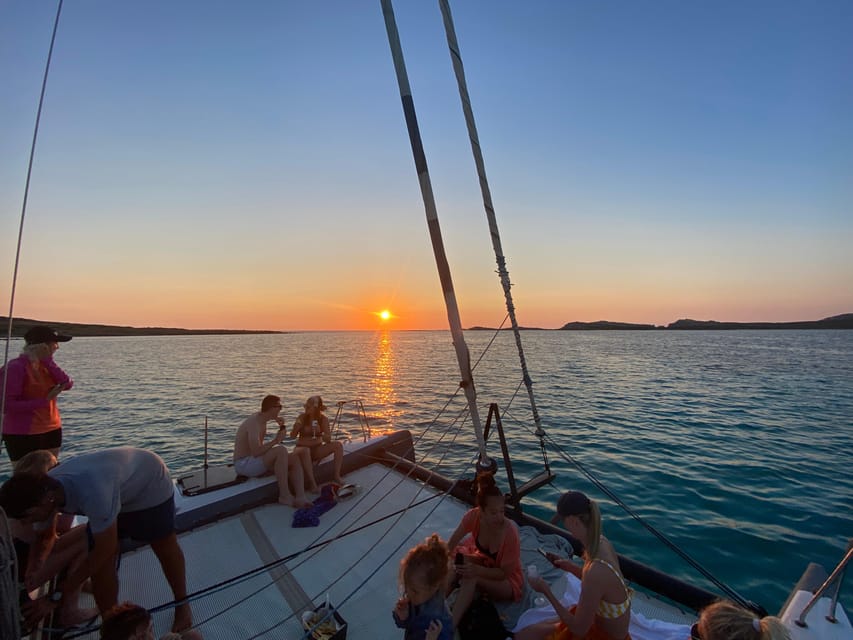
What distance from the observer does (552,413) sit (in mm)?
15625

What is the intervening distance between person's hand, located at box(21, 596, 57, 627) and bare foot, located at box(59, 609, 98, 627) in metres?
0.13

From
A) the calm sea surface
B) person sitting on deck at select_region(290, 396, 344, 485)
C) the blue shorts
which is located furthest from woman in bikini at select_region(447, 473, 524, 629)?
person sitting on deck at select_region(290, 396, 344, 485)

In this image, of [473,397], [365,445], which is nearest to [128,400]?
[365,445]

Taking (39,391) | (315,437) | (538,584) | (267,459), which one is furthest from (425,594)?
(39,391)

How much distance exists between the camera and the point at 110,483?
2793 millimetres

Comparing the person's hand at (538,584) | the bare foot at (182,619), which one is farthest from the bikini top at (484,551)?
the bare foot at (182,619)

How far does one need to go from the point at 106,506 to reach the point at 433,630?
236cm

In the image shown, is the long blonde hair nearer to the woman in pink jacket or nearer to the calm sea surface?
Answer: the calm sea surface

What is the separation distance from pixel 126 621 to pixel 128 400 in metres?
A: 22.3

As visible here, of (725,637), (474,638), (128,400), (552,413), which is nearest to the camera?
(725,637)

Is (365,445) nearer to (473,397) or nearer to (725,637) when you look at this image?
(473,397)

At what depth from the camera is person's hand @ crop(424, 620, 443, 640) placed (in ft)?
7.97

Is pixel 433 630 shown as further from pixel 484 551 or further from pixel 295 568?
pixel 295 568

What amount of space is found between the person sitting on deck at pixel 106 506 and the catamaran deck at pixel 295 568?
0.51 m
